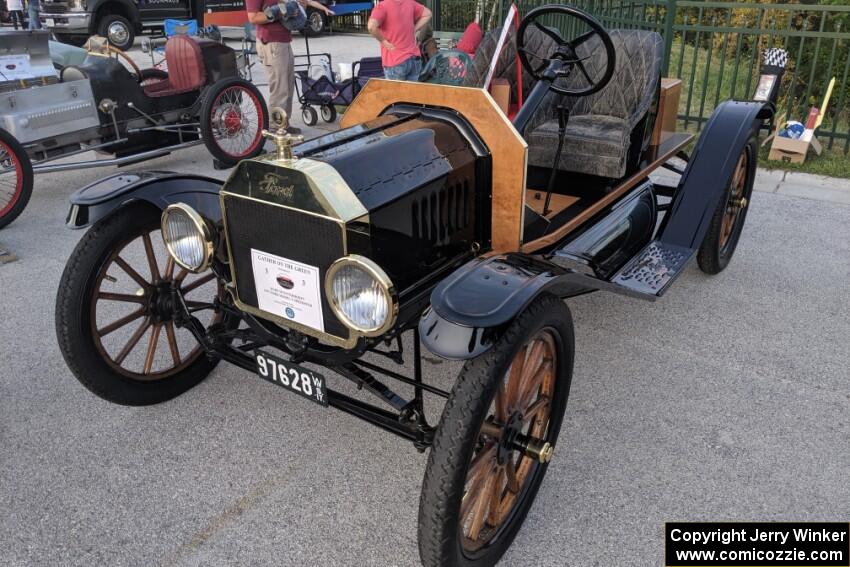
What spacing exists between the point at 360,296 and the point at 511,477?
77 centimetres

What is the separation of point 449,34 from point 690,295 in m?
6.88

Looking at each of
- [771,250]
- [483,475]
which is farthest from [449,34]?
[483,475]

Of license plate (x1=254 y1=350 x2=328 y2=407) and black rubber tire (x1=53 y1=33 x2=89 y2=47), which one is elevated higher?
black rubber tire (x1=53 y1=33 x2=89 y2=47)

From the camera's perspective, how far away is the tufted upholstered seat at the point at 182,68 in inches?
241

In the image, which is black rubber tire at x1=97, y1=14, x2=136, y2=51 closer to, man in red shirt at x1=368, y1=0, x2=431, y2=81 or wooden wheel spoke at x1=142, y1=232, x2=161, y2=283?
man in red shirt at x1=368, y1=0, x2=431, y2=81

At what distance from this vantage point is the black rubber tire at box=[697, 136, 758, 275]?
360cm

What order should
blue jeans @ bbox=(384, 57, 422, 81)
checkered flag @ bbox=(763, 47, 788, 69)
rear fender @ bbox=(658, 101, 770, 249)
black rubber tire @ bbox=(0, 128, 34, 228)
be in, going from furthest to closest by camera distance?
blue jeans @ bbox=(384, 57, 422, 81)
checkered flag @ bbox=(763, 47, 788, 69)
black rubber tire @ bbox=(0, 128, 34, 228)
rear fender @ bbox=(658, 101, 770, 249)

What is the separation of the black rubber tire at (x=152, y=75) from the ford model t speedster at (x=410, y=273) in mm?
3906

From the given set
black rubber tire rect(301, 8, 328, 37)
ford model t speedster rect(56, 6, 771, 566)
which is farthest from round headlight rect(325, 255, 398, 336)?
black rubber tire rect(301, 8, 328, 37)

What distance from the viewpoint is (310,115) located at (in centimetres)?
764

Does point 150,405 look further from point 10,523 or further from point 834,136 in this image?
point 834,136

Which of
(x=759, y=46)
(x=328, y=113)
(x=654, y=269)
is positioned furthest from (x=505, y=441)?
(x=759, y=46)

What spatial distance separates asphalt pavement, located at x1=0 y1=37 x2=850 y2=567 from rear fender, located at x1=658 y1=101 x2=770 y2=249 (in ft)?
1.66

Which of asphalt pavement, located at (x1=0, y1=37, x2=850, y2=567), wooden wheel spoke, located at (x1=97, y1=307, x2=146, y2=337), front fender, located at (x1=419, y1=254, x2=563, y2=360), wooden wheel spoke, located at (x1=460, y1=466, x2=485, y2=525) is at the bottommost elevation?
asphalt pavement, located at (x1=0, y1=37, x2=850, y2=567)
